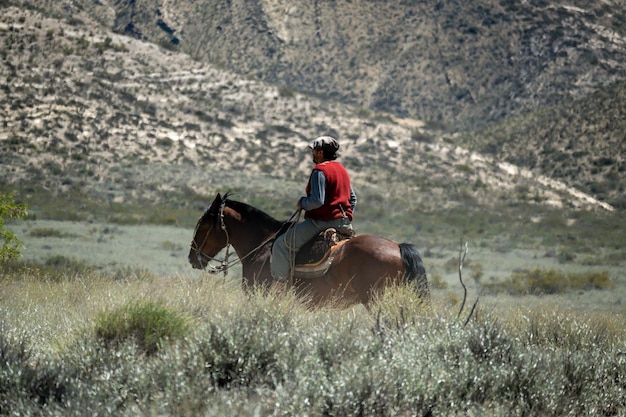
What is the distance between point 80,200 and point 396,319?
34607 mm

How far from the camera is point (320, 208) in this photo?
384 inches

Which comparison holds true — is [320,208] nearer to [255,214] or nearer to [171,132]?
[255,214]

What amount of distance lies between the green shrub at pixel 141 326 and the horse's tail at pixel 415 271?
280 cm

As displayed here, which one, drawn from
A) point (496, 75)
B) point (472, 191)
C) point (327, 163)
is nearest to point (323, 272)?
point (327, 163)

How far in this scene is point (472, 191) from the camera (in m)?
53.9

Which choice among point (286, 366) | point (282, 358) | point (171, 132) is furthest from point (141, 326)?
point (171, 132)

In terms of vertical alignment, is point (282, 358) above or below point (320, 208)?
below

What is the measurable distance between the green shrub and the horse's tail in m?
2.80

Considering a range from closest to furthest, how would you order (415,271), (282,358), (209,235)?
(282,358)
(415,271)
(209,235)

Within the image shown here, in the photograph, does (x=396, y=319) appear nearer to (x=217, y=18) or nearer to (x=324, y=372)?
(x=324, y=372)

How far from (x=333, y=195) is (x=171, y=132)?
142 ft

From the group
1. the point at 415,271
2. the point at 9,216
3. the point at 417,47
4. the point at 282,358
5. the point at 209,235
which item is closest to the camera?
the point at 282,358

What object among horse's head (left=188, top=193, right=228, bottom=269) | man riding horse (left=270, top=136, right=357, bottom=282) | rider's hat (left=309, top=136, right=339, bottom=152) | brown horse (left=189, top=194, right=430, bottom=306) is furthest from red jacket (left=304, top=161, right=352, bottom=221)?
horse's head (left=188, top=193, right=228, bottom=269)

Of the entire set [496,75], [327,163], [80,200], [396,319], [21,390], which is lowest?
[80,200]
